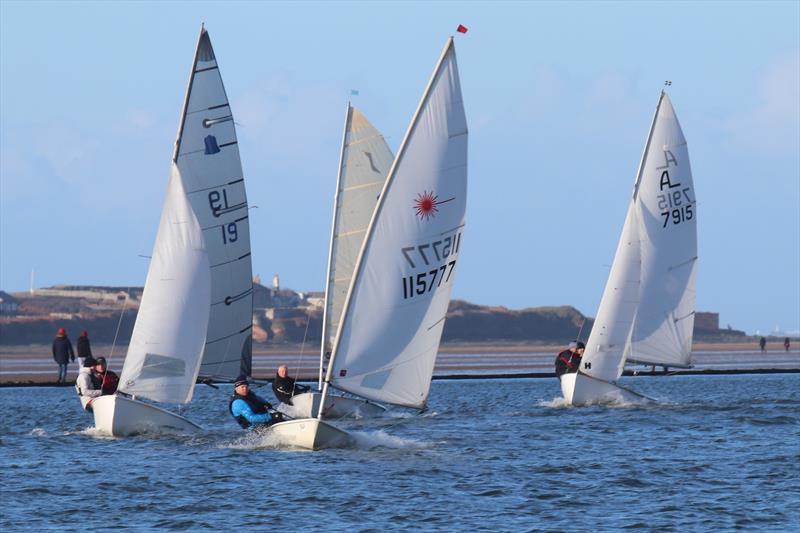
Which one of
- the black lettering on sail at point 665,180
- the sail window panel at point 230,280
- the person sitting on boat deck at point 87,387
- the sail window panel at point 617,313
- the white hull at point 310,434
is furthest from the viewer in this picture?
the black lettering on sail at point 665,180

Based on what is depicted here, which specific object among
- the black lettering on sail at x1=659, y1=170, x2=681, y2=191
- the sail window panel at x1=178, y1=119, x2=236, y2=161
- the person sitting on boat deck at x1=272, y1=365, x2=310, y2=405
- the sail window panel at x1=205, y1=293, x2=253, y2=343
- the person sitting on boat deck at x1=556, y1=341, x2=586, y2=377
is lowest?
the person sitting on boat deck at x1=272, y1=365, x2=310, y2=405

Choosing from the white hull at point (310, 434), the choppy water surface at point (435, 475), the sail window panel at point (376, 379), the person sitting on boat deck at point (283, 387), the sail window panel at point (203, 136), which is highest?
the sail window panel at point (203, 136)

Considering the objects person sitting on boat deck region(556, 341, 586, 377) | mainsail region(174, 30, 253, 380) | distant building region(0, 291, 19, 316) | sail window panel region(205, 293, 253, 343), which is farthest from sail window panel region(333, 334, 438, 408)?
distant building region(0, 291, 19, 316)

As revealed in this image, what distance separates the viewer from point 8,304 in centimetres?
13875

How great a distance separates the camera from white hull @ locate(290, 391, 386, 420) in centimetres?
3441

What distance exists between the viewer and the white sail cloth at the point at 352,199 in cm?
3822

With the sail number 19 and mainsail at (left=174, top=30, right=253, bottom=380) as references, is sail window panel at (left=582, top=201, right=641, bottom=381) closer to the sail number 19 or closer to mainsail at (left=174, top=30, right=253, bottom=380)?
mainsail at (left=174, top=30, right=253, bottom=380)

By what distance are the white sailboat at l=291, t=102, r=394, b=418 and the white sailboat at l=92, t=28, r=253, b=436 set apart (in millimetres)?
3450

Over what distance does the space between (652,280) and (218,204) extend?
16.0 metres

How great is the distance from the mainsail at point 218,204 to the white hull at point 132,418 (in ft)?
11.1

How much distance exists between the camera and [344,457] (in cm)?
2742

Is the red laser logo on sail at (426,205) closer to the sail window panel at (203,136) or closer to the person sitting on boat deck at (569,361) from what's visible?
the sail window panel at (203,136)

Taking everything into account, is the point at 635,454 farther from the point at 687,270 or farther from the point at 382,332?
the point at 687,270

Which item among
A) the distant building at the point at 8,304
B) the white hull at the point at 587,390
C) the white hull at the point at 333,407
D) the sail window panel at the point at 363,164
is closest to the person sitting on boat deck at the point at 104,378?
the white hull at the point at 333,407
